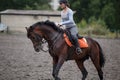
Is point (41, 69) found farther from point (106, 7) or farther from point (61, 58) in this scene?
point (106, 7)

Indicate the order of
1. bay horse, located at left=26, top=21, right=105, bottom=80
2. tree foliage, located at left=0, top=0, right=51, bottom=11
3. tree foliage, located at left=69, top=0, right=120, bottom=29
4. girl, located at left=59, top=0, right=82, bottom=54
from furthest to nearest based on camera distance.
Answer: tree foliage, located at left=69, top=0, right=120, bottom=29 → tree foliage, located at left=0, top=0, right=51, bottom=11 → girl, located at left=59, top=0, right=82, bottom=54 → bay horse, located at left=26, top=21, right=105, bottom=80

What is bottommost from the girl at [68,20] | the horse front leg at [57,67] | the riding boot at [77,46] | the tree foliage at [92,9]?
the tree foliage at [92,9]

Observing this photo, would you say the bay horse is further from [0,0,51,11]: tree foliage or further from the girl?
[0,0,51,11]: tree foliage

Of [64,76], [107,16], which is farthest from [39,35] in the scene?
[107,16]

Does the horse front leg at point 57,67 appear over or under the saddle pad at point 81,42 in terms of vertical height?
under

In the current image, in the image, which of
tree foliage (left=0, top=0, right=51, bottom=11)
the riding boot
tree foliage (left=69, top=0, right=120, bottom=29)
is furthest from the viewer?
tree foliage (left=69, top=0, right=120, bottom=29)

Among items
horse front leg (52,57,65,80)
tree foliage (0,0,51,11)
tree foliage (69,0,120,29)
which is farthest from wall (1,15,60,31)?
horse front leg (52,57,65,80)

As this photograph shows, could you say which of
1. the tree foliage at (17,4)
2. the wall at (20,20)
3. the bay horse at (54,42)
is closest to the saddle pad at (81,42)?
the bay horse at (54,42)

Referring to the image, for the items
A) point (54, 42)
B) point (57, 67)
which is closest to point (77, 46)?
point (54, 42)

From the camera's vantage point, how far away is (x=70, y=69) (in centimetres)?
1483

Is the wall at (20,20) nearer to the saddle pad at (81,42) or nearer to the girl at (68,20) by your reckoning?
the saddle pad at (81,42)

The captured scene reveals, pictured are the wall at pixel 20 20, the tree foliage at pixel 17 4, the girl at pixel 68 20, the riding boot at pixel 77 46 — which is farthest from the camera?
the tree foliage at pixel 17 4

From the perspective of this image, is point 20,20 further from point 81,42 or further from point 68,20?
point 68,20

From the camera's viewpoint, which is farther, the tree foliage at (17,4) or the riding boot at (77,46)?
the tree foliage at (17,4)
